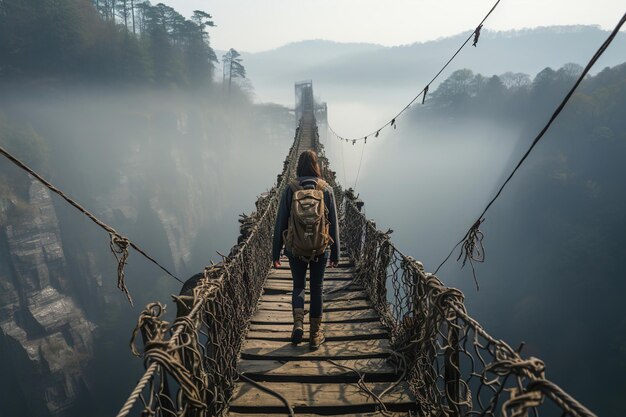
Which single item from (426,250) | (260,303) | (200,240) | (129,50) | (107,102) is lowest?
(426,250)

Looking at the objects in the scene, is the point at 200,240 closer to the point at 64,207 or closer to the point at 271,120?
the point at 64,207

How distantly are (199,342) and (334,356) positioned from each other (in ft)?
6.56

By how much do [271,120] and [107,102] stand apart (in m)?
44.6

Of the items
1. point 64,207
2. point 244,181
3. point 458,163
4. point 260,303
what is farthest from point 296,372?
point 458,163

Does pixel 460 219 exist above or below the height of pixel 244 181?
below

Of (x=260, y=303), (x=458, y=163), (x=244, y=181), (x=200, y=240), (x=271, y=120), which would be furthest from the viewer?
(x=458, y=163)

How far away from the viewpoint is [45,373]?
1224 inches

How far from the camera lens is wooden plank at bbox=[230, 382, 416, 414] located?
3.07m

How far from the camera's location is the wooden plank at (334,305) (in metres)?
5.03

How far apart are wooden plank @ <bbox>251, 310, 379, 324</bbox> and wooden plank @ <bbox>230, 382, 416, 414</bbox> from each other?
4.19 ft

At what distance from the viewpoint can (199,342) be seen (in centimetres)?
222

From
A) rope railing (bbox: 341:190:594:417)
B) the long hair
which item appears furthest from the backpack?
rope railing (bbox: 341:190:594:417)

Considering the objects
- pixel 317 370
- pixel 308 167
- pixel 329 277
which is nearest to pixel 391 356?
pixel 317 370

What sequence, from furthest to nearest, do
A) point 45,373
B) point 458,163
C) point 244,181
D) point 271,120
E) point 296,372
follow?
point 458,163, point 271,120, point 244,181, point 45,373, point 296,372
